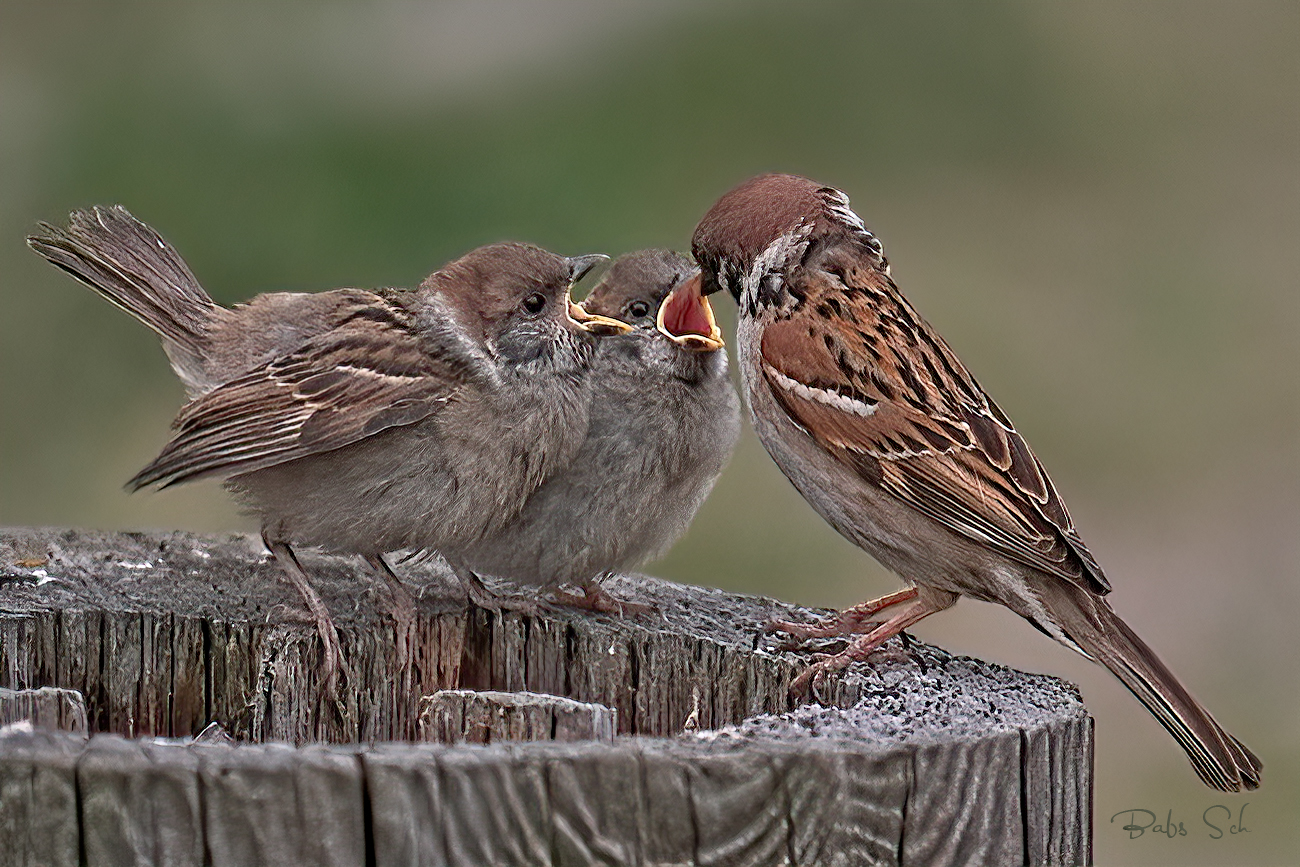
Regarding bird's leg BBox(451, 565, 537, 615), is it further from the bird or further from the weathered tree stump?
the bird

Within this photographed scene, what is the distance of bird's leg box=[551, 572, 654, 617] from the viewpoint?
3945 millimetres

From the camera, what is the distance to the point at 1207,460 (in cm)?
901

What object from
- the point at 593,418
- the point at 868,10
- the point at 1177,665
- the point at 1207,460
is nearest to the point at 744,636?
the point at 593,418

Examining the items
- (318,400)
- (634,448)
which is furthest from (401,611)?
(634,448)

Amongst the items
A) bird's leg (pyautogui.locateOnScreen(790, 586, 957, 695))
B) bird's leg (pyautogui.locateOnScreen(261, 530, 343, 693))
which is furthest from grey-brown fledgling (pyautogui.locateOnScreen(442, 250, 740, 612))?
bird's leg (pyautogui.locateOnScreen(790, 586, 957, 695))

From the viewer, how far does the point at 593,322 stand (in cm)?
421

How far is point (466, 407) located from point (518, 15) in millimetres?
7443

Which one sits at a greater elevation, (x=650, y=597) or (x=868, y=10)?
(x=868, y=10)

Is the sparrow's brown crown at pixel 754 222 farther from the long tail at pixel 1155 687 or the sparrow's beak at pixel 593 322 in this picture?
the long tail at pixel 1155 687

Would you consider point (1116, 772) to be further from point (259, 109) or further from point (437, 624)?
point (259, 109)

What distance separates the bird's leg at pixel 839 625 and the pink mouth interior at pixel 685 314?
0.76 meters

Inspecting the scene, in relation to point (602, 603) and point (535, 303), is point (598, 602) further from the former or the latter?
point (535, 303)

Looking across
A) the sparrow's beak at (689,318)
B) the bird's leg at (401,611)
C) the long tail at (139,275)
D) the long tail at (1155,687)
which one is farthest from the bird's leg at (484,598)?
the long tail at (1155,687)

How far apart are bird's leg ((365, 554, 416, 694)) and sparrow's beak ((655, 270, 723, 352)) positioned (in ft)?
2.78
